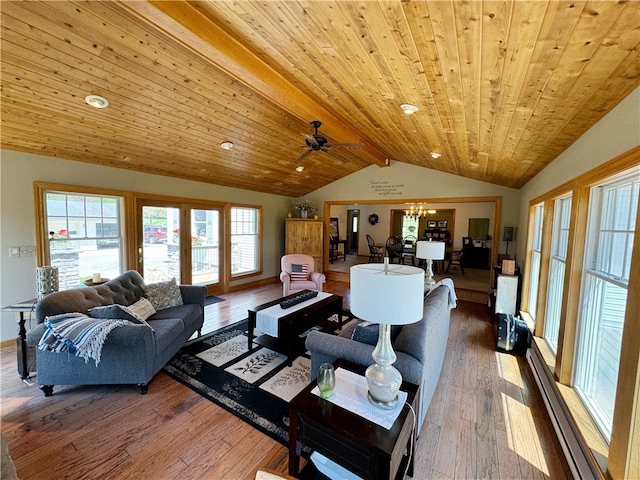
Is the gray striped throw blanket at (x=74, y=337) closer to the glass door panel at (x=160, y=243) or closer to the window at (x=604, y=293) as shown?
the glass door panel at (x=160, y=243)

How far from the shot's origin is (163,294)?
130 inches

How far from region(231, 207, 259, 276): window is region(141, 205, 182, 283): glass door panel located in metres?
1.30

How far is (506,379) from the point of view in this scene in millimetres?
2693

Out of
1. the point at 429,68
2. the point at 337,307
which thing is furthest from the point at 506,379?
the point at 429,68

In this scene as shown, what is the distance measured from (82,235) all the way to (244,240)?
3078 mm

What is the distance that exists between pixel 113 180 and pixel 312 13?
13.1 feet

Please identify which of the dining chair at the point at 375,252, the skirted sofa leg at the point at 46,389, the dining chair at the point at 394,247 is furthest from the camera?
the dining chair at the point at 375,252

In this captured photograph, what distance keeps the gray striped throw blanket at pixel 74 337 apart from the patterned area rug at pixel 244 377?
2.64ft

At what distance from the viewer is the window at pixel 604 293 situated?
5.38 feet

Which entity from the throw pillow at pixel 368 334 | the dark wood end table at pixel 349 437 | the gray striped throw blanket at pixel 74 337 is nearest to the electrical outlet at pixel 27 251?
the gray striped throw blanket at pixel 74 337

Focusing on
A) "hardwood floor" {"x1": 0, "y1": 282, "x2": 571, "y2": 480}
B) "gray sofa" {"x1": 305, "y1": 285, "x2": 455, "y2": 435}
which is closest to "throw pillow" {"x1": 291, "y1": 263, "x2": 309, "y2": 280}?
"hardwood floor" {"x1": 0, "y1": 282, "x2": 571, "y2": 480}

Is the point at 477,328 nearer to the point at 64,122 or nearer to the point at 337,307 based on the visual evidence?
the point at 337,307

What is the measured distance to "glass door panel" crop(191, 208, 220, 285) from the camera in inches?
212

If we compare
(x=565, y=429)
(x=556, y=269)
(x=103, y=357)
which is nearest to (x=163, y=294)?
(x=103, y=357)
